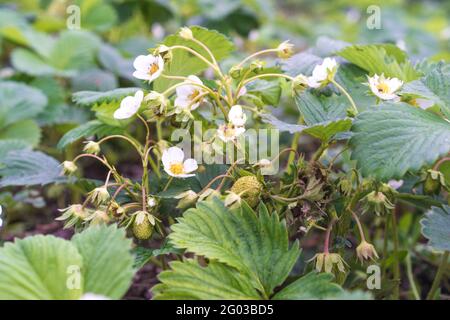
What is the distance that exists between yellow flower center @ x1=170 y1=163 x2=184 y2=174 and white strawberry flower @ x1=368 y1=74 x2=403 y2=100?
402 millimetres

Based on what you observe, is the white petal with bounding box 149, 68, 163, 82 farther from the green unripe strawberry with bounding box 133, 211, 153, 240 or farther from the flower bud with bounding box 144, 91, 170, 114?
the green unripe strawberry with bounding box 133, 211, 153, 240

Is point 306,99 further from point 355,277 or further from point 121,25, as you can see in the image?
point 121,25

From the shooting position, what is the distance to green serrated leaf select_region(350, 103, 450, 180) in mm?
986

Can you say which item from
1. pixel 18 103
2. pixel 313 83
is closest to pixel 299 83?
pixel 313 83

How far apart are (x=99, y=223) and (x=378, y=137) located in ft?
1.71

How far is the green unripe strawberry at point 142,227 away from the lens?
3.55ft

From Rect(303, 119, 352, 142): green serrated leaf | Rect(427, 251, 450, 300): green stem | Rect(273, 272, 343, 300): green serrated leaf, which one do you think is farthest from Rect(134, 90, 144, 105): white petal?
Rect(427, 251, 450, 300): green stem

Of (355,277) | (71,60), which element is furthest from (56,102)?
(355,277)

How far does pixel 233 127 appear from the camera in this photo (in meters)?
1.11

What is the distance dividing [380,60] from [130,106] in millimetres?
578

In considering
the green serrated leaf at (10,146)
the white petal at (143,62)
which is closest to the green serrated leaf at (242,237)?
the white petal at (143,62)

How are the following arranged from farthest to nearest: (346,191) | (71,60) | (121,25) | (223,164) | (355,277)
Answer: (121,25)
(71,60)
(355,277)
(223,164)
(346,191)

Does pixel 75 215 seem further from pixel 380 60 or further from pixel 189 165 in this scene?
pixel 380 60
